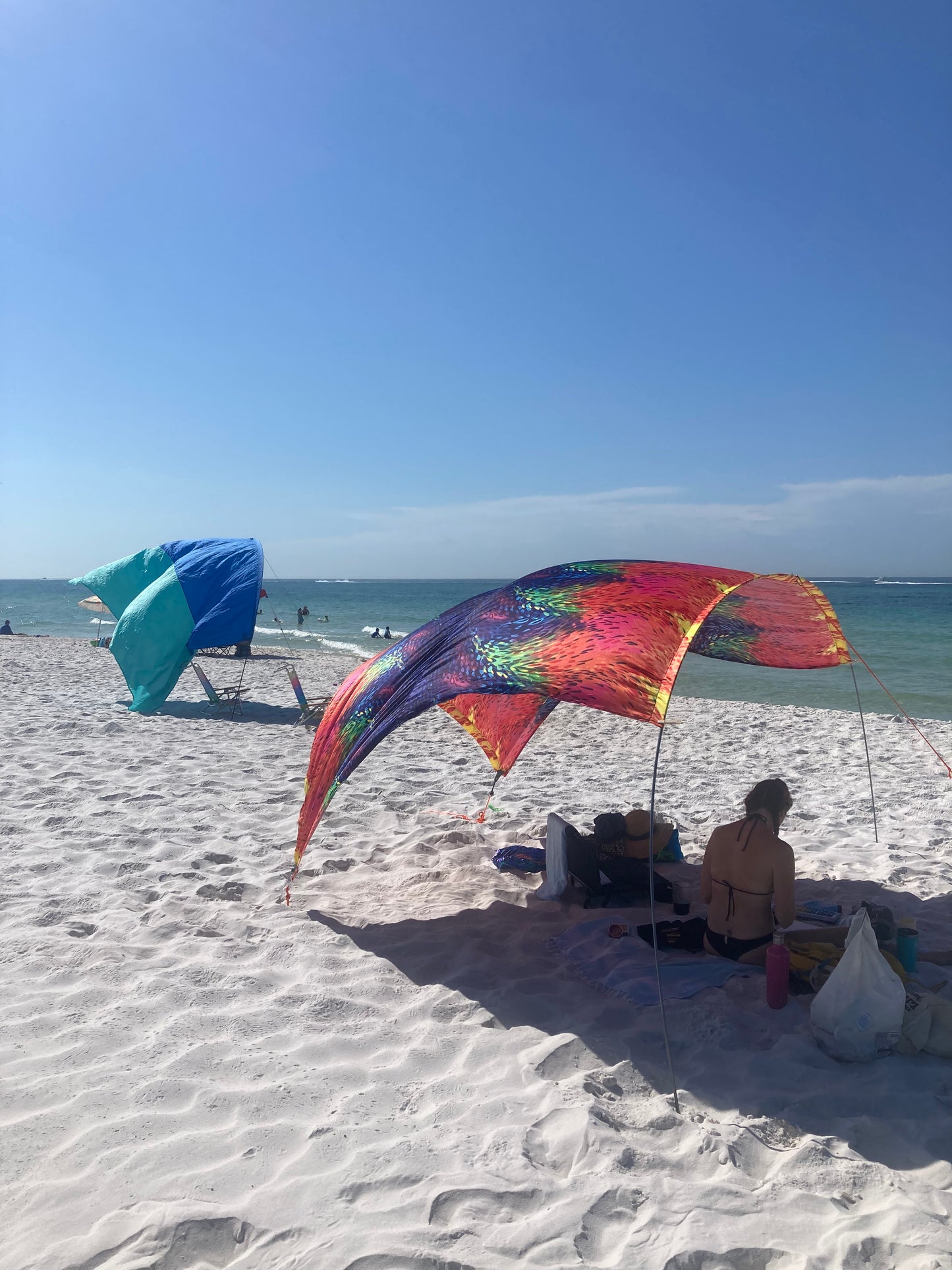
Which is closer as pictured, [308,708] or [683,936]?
[683,936]

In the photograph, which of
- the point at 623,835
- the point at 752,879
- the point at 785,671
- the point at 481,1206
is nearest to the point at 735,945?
the point at 752,879

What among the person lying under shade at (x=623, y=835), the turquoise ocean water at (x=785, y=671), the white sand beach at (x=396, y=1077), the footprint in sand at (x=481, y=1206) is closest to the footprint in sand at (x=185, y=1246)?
the white sand beach at (x=396, y=1077)

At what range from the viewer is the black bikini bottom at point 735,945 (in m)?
4.57

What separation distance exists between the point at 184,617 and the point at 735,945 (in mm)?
9972

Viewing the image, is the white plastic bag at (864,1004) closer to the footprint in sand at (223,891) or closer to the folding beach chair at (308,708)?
the footprint in sand at (223,891)

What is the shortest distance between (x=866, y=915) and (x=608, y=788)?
195 inches

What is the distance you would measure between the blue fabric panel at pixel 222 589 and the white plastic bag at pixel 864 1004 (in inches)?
394

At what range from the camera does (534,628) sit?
465cm

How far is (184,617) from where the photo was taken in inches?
490

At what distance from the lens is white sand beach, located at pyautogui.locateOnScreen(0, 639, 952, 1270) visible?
2.62 meters

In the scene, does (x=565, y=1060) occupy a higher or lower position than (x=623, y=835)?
lower

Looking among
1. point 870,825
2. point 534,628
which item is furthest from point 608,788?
point 534,628

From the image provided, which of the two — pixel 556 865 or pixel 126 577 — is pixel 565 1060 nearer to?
pixel 556 865

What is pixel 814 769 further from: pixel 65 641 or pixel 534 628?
pixel 65 641
